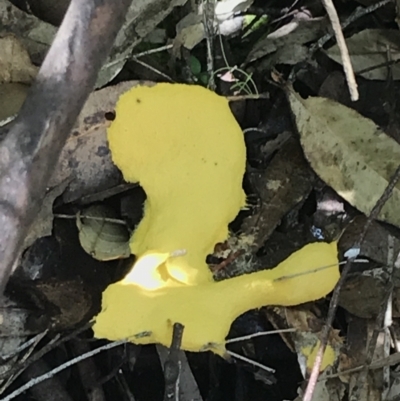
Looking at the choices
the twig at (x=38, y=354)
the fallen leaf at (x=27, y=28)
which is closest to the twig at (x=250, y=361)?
the twig at (x=38, y=354)

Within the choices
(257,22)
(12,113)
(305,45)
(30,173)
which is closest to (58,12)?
(12,113)

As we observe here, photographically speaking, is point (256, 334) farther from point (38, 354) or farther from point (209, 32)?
point (209, 32)

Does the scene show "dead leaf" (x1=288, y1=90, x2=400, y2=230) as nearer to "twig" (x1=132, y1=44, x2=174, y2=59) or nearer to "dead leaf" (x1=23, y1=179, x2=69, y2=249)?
"twig" (x1=132, y1=44, x2=174, y2=59)

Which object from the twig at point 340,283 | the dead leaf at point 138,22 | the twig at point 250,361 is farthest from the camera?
the dead leaf at point 138,22

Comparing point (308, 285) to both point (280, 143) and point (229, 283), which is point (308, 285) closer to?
point (229, 283)

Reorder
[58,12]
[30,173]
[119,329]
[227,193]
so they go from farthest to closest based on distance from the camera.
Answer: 1. [58,12]
2. [227,193]
3. [119,329]
4. [30,173]

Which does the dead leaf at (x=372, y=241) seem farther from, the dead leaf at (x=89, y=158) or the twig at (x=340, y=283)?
the dead leaf at (x=89, y=158)

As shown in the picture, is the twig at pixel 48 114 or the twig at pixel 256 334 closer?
the twig at pixel 48 114

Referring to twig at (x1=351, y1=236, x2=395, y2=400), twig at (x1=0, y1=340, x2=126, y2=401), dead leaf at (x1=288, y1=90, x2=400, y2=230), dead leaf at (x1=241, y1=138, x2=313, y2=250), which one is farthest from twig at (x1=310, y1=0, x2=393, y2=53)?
twig at (x1=0, y1=340, x2=126, y2=401)
